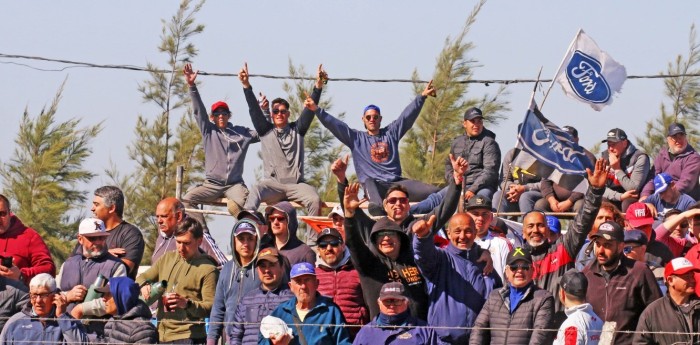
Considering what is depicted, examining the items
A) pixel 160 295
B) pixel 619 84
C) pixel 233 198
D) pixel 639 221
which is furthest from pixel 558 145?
pixel 160 295

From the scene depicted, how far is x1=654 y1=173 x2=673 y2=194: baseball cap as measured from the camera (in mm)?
15570

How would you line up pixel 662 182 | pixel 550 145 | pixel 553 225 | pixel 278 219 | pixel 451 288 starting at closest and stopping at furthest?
pixel 451 288 < pixel 278 219 < pixel 553 225 < pixel 550 145 < pixel 662 182

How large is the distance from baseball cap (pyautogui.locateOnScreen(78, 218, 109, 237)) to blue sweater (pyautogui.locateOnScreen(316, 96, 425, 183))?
444 cm

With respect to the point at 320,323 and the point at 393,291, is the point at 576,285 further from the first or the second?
the point at 320,323

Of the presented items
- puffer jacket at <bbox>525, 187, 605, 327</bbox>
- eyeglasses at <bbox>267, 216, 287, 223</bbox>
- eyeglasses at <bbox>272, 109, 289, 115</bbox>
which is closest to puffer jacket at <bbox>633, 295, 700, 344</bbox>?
puffer jacket at <bbox>525, 187, 605, 327</bbox>

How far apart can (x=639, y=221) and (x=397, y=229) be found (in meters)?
2.65

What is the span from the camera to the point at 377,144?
16.5 meters

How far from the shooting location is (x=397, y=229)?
11.3m

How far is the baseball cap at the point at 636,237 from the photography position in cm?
1192

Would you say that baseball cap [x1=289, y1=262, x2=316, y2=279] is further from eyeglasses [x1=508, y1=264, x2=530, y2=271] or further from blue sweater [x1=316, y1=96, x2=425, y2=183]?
blue sweater [x1=316, y1=96, x2=425, y2=183]

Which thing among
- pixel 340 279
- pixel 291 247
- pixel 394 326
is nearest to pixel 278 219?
pixel 291 247

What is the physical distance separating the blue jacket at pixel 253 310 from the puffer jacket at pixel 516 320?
142cm

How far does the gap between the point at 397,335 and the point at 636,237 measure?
219cm

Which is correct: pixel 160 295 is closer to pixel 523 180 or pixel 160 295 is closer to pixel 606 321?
pixel 606 321
